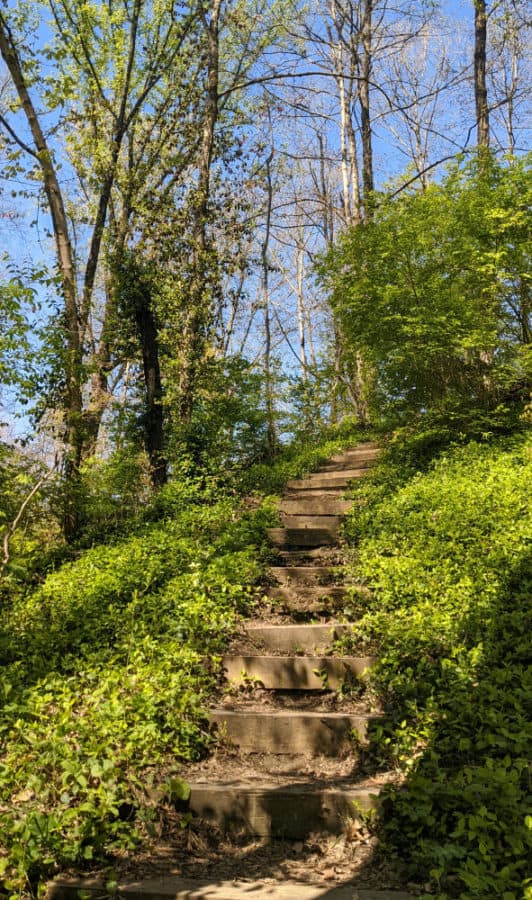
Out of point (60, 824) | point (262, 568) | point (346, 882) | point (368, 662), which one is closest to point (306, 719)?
point (368, 662)

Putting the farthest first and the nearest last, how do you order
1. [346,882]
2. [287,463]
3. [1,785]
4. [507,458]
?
[287,463] < [507,458] < [1,785] < [346,882]

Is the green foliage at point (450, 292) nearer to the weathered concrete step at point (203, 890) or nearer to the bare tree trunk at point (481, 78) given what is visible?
the bare tree trunk at point (481, 78)

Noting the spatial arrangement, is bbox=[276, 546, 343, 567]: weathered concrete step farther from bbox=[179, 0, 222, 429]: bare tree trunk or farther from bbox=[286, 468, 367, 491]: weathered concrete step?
bbox=[179, 0, 222, 429]: bare tree trunk

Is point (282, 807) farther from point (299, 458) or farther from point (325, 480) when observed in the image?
point (299, 458)

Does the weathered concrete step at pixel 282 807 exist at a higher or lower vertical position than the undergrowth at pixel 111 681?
lower

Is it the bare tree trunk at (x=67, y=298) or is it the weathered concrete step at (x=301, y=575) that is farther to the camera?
the bare tree trunk at (x=67, y=298)

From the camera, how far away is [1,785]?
9.91 feet

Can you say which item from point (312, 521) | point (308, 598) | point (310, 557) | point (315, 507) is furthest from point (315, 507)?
point (308, 598)

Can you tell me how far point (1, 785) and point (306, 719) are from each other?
1.76 metres

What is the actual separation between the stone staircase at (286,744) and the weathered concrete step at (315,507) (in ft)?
6.34

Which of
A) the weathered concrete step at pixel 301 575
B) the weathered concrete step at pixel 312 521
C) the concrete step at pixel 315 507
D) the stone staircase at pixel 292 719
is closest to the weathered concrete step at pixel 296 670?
the stone staircase at pixel 292 719

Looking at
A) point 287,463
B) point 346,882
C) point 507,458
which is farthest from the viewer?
point 287,463

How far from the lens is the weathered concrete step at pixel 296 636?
4.56 metres

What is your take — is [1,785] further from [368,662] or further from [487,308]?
[487,308]
